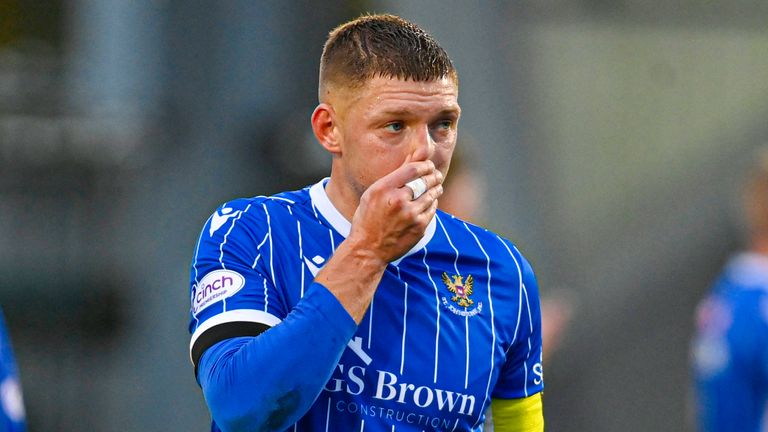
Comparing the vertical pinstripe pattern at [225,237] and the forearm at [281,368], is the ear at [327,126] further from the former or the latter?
the forearm at [281,368]

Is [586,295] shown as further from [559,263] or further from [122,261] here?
[122,261]

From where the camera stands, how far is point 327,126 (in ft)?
9.52

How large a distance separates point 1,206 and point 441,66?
28.6 feet

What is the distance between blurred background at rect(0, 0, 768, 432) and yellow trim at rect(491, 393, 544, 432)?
6786 mm

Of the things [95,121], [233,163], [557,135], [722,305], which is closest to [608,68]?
[557,135]

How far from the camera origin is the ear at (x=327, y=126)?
2883mm

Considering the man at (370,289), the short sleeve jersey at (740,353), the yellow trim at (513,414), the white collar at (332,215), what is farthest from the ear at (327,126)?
the short sleeve jersey at (740,353)

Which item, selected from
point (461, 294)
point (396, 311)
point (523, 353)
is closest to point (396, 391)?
point (396, 311)

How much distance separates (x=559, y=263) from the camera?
10.1m

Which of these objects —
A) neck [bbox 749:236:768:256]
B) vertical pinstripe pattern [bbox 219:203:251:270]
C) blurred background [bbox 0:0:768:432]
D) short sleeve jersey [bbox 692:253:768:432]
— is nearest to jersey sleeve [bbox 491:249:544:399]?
vertical pinstripe pattern [bbox 219:203:251:270]

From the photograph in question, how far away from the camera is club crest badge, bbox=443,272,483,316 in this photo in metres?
2.93

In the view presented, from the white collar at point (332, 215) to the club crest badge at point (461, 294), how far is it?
0.10 metres

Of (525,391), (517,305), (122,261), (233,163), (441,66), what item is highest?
(441,66)

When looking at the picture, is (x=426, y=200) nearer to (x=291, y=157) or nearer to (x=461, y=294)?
(x=461, y=294)
